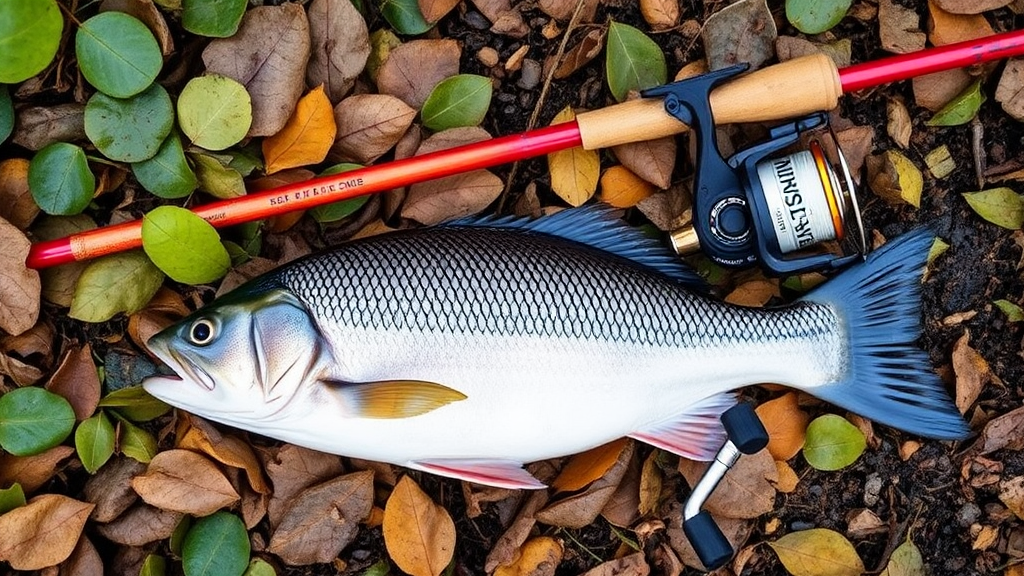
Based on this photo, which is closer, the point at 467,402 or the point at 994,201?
the point at 467,402

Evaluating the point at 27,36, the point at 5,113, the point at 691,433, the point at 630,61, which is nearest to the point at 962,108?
the point at 630,61

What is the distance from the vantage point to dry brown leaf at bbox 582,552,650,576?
84.5 inches

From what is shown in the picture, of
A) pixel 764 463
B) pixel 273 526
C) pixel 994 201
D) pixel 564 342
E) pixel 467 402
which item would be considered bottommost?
pixel 273 526

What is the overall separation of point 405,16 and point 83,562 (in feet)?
5.06

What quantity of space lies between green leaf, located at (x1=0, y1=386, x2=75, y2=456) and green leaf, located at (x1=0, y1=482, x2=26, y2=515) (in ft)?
0.26

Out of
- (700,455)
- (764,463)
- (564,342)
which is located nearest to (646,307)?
(564,342)

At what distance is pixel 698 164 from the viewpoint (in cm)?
200

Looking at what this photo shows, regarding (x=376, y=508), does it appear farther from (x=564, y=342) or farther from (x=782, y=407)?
(x=782, y=407)

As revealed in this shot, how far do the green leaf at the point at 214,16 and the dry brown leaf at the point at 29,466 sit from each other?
1055 millimetres

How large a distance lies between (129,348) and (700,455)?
143 cm

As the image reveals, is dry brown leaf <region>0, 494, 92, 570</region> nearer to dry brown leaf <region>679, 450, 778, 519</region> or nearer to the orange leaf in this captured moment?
the orange leaf

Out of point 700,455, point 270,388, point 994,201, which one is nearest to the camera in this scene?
point 270,388

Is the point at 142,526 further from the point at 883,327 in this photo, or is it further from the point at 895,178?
the point at 895,178

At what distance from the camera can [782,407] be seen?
7.06 ft
